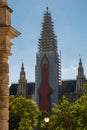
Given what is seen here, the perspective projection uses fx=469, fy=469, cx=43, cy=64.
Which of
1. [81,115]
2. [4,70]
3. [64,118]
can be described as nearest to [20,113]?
[64,118]

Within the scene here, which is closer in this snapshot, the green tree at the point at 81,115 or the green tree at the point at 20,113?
the green tree at the point at 81,115

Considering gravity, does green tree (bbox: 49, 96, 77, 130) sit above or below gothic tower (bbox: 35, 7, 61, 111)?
below

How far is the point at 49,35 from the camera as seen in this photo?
190375 millimetres

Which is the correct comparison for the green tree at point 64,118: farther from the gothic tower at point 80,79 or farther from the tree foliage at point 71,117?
the gothic tower at point 80,79

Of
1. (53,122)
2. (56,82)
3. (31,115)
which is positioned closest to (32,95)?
(56,82)

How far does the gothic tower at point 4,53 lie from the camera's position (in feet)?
94.1

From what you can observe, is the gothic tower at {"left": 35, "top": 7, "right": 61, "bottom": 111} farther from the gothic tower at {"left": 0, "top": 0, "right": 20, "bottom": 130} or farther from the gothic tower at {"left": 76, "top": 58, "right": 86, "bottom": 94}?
the gothic tower at {"left": 0, "top": 0, "right": 20, "bottom": 130}

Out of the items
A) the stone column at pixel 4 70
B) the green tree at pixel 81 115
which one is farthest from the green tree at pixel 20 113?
the stone column at pixel 4 70

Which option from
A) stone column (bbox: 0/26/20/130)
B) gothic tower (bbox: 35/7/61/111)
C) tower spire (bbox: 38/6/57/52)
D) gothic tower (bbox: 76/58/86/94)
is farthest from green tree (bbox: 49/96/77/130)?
gothic tower (bbox: 76/58/86/94)

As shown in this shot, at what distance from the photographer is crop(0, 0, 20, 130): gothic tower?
94.1 feet

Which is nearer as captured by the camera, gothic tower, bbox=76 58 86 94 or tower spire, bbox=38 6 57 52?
tower spire, bbox=38 6 57 52

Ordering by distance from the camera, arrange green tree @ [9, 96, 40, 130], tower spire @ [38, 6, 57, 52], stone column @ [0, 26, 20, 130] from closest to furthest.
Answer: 1. stone column @ [0, 26, 20, 130]
2. green tree @ [9, 96, 40, 130]
3. tower spire @ [38, 6, 57, 52]

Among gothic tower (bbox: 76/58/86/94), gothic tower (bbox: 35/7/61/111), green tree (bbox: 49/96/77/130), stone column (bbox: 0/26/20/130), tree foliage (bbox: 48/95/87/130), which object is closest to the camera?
stone column (bbox: 0/26/20/130)

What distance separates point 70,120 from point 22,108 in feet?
103
